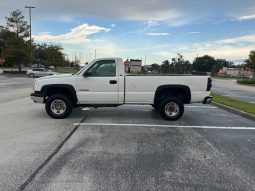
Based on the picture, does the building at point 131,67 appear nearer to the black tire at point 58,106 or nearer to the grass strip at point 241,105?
the black tire at point 58,106

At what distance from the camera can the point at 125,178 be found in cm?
549

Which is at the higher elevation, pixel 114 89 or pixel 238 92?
pixel 114 89

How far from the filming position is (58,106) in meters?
11.2

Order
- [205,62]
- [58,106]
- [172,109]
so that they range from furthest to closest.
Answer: [205,62]
[172,109]
[58,106]

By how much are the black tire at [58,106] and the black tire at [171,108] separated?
9.18 ft

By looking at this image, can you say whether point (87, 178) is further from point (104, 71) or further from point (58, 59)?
point (58, 59)

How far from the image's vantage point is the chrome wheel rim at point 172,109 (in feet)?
37.0

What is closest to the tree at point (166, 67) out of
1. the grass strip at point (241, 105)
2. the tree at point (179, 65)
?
the tree at point (179, 65)

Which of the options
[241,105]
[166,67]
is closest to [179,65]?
[166,67]

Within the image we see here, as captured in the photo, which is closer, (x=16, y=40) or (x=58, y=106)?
(x=58, y=106)

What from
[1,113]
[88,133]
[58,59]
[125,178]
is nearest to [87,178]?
[125,178]

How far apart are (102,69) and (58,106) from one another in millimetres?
1737

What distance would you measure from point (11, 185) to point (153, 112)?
27.5ft

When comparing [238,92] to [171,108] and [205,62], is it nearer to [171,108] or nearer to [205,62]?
[171,108]
